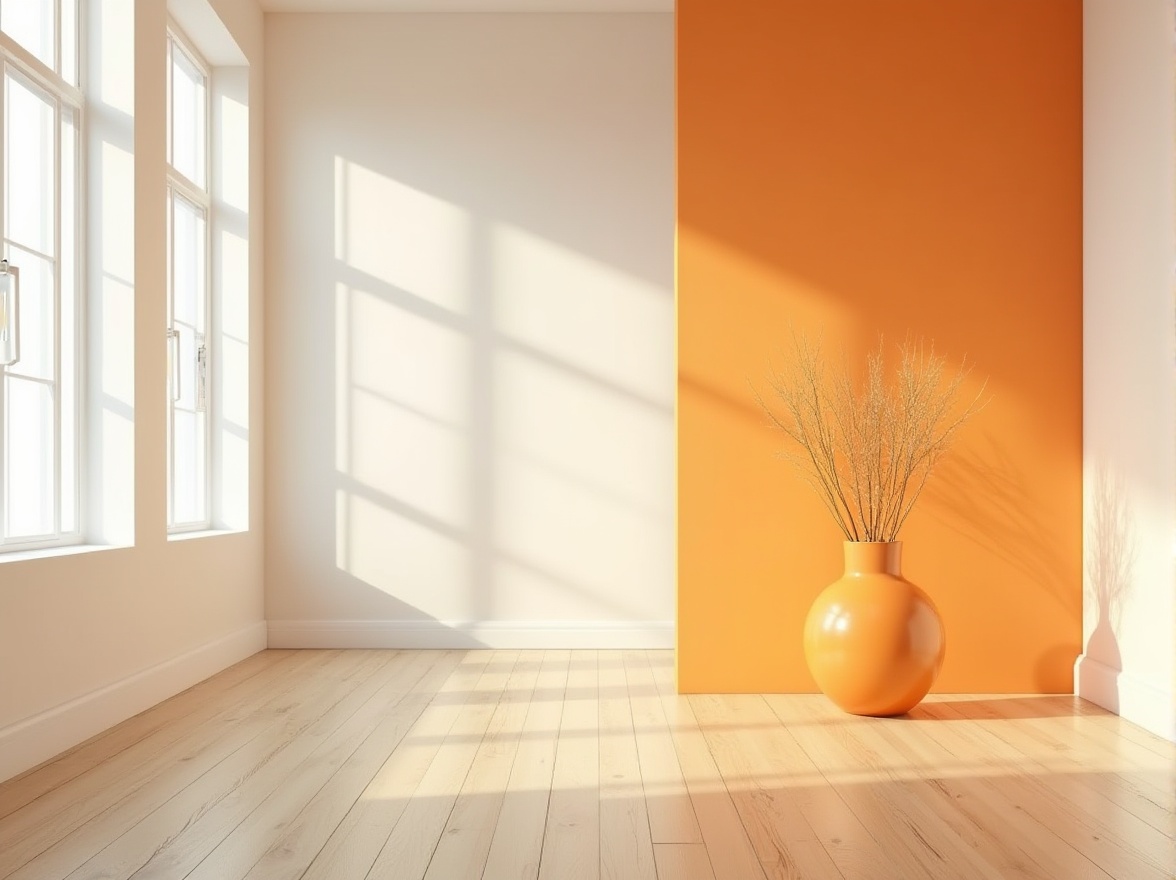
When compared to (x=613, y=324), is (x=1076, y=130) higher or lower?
higher

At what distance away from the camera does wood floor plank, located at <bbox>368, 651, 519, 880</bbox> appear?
2278mm

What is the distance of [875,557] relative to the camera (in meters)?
3.79

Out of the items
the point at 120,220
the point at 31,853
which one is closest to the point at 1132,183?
the point at 120,220

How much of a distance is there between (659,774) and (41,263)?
99.8 inches

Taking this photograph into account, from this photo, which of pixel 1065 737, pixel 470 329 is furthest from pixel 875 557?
pixel 470 329

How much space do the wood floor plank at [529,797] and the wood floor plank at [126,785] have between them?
32.6 inches

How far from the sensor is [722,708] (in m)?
3.90

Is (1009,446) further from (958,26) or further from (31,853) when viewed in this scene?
(31,853)

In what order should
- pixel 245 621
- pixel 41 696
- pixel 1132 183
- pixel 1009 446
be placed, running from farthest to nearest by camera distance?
pixel 245 621
pixel 1009 446
pixel 1132 183
pixel 41 696

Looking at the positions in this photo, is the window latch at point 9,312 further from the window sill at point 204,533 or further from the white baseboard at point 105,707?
the window sill at point 204,533

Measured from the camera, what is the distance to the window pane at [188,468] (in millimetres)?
4887

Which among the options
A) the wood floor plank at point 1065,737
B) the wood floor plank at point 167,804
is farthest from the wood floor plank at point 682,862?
the wood floor plank at point 1065,737

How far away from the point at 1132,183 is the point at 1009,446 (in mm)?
992

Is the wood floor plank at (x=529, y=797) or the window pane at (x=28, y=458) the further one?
the window pane at (x=28, y=458)
